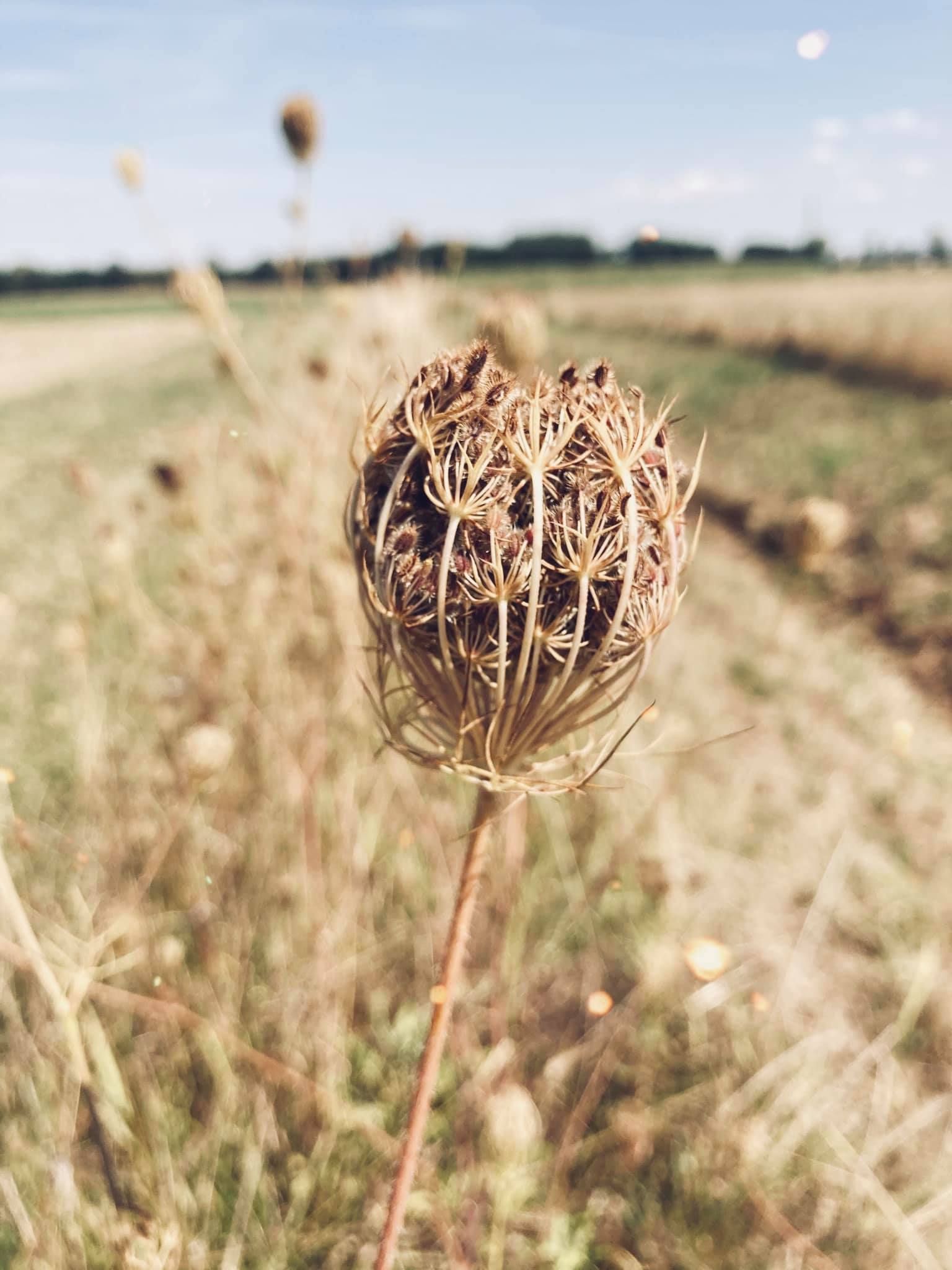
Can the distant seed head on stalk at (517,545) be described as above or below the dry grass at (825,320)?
below

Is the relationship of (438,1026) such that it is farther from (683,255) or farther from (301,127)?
(683,255)

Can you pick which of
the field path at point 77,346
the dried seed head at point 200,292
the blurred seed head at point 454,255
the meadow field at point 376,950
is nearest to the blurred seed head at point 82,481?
the meadow field at point 376,950

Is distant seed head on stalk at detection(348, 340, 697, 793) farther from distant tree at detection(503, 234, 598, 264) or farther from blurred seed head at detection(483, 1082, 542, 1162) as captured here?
distant tree at detection(503, 234, 598, 264)

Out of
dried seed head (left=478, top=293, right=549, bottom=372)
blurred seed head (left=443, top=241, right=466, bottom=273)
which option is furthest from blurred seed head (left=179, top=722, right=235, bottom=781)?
blurred seed head (left=443, top=241, right=466, bottom=273)

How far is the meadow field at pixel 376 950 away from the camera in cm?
228

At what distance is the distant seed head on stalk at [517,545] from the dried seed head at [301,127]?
174cm

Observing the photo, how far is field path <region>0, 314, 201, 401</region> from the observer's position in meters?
34.8

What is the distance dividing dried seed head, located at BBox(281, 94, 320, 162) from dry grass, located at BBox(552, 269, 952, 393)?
15.7m

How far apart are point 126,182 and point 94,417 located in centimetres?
2101

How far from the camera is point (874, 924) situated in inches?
155

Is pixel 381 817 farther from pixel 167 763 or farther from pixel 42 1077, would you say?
pixel 42 1077

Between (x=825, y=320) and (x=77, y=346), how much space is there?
43.6 meters

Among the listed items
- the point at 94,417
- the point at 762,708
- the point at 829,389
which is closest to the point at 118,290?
the point at 94,417

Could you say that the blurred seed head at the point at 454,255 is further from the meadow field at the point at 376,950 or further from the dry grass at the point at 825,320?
the dry grass at the point at 825,320
